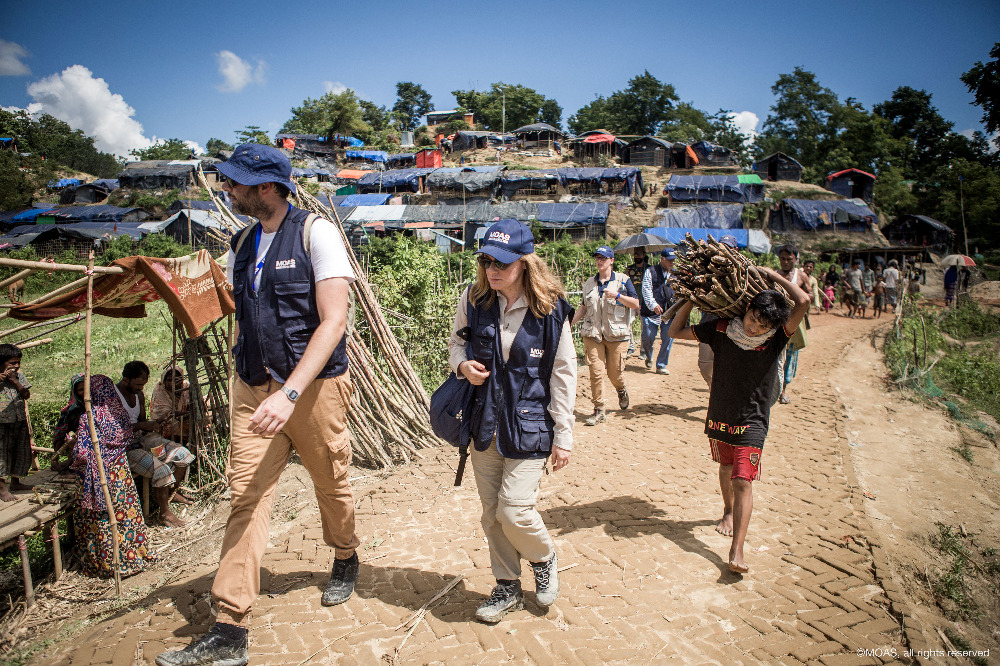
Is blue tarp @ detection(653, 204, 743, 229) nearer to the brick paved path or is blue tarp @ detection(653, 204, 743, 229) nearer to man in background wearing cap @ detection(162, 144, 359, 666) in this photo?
the brick paved path

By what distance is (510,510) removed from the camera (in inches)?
104

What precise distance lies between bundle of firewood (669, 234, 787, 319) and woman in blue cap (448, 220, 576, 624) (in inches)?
49.4

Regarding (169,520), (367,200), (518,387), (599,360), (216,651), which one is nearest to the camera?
(216,651)

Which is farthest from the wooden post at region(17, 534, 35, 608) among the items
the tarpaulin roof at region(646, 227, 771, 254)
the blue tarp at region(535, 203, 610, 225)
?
the blue tarp at region(535, 203, 610, 225)

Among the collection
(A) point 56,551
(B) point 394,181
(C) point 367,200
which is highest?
(B) point 394,181

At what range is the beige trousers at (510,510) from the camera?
105 inches

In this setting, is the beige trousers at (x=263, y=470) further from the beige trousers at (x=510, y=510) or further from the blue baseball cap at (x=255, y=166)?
the blue baseball cap at (x=255, y=166)

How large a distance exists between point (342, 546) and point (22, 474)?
311cm

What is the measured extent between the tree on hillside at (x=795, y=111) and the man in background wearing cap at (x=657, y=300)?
52.6 m

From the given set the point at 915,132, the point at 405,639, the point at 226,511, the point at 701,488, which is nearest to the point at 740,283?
the point at 701,488

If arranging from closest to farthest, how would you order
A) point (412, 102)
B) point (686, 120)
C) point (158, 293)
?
point (158, 293) → point (686, 120) → point (412, 102)

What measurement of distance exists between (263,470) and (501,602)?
1385mm

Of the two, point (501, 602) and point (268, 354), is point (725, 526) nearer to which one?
point (501, 602)

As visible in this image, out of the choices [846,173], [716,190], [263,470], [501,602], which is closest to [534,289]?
[263,470]
